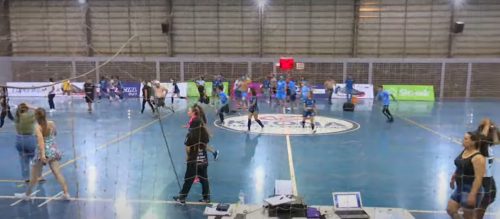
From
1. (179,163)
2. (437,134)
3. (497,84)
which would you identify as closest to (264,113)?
(437,134)

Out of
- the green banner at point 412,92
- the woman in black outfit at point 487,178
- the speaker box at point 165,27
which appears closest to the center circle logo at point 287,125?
the woman in black outfit at point 487,178

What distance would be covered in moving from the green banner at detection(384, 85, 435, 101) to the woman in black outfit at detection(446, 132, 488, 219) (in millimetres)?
20855

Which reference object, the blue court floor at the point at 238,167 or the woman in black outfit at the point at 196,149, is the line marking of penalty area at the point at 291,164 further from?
the woman in black outfit at the point at 196,149

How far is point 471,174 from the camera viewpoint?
4.76 m

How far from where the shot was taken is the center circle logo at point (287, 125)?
13.5 m

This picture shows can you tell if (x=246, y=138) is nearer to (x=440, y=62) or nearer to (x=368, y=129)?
(x=368, y=129)

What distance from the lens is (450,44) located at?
1018 inches

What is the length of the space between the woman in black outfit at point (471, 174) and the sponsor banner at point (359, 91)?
20.3 metres

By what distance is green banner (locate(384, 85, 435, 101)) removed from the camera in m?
24.8

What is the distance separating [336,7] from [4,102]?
19724 millimetres

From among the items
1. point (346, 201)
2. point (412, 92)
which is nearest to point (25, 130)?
point (346, 201)

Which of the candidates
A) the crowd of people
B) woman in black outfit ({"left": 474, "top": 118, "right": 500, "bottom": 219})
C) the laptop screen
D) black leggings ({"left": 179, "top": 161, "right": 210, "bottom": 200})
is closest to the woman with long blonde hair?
the crowd of people

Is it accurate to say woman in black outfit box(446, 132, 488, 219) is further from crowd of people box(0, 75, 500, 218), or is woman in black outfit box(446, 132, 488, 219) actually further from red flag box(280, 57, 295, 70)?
red flag box(280, 57, 295, 70)

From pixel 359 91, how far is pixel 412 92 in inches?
127
